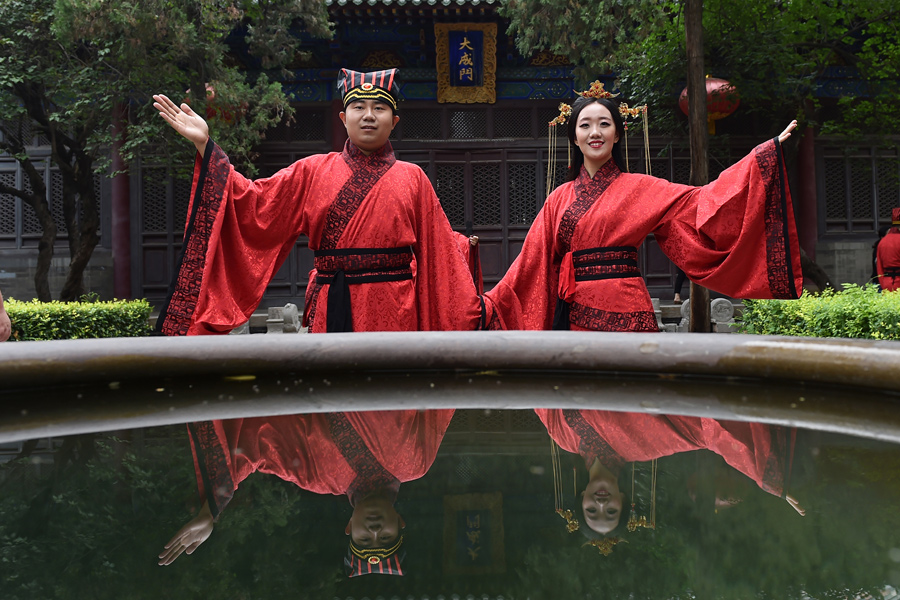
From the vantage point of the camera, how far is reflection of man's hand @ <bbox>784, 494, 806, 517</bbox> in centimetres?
81

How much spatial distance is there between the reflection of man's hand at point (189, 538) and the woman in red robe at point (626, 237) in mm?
2516

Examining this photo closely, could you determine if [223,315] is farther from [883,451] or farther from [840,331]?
[840,331]

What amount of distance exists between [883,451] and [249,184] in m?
2.65

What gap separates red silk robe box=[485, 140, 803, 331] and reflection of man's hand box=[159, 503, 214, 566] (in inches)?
98.7

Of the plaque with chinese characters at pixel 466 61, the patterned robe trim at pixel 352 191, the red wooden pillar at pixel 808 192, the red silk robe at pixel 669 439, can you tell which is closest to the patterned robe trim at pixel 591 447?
the red silk robe at pixel 669 439

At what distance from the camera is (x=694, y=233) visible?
326cm

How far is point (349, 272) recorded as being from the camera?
3.06m

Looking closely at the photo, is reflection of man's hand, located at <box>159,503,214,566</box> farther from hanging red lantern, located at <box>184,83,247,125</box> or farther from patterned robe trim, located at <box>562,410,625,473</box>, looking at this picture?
hanging red lantern, located at <box>184,83,247,125</box>

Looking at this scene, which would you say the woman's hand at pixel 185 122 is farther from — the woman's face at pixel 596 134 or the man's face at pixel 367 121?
the woman's face at pixel 596 134

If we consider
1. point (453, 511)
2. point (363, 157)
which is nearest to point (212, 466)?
point (453, 511)

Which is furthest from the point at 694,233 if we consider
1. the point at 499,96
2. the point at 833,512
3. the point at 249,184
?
the point at 499,96

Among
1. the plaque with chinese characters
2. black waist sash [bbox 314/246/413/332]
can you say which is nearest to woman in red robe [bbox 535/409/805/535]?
black waist sash [bbox 314/246/413/332]

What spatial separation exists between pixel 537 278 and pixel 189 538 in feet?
9.16

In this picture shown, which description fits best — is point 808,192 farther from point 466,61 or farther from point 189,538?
point 189,538
